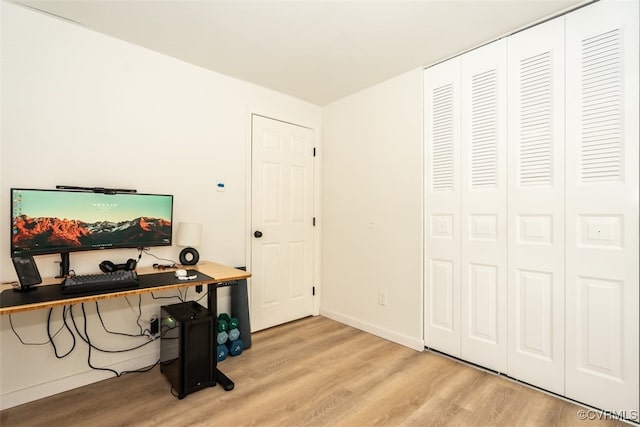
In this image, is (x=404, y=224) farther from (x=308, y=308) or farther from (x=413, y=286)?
(x=308, y=308)

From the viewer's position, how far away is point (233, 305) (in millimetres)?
2863

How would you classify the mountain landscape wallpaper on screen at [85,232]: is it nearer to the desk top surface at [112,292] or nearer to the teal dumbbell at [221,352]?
the desk top surface at [112,292]

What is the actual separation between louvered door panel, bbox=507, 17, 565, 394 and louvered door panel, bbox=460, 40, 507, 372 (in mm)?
60

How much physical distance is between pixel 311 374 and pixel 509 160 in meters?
2.16

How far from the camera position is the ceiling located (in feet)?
6.49

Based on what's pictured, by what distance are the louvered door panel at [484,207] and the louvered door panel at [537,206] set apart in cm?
6

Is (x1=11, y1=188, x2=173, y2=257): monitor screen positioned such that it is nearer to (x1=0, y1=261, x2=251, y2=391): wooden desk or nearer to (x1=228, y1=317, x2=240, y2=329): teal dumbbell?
(x1=0, y1=261, x2=251, y2=391): wooden desk

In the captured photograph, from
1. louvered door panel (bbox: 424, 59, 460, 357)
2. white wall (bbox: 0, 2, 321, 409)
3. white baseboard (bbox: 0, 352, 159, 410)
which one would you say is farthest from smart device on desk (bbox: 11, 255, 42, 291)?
louvered door panel (bbox: 424, 59, 460, 357)

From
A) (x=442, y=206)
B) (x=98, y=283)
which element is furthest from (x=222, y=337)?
(x=442, y=206)

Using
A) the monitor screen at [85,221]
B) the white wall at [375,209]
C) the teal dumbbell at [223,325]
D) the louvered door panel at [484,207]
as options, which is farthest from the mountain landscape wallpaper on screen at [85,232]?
the louvered door panel at [484,207]

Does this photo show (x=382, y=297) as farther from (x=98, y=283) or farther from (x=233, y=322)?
(x=98, y=283)

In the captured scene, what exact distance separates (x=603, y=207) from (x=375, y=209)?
172 centimetres

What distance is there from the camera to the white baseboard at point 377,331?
2.76 metres

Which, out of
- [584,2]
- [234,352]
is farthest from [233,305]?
[584,2]
